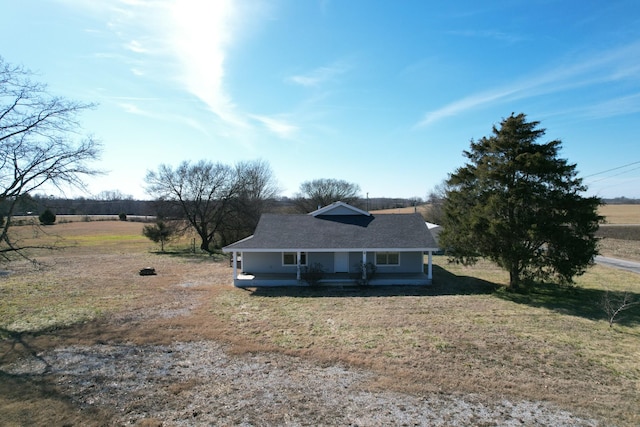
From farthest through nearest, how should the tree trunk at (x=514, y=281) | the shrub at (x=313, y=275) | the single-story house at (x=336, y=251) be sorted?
1. the single-story house at (x=336, y=251)
2. the shrub at (x=313, y=275)
3. the tree trunk at (x=514, y=281)

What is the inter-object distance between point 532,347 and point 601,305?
765cm

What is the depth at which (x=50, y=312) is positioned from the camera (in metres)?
14.4

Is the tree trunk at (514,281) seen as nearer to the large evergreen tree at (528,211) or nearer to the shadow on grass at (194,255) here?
the large evergreen tree at (528,211)

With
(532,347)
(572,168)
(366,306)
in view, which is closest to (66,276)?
(366,306)

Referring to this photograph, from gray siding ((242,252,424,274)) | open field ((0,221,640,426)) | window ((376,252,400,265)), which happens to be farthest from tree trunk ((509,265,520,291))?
window ((376,252,400,265))

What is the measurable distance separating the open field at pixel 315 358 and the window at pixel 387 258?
3.39 meters

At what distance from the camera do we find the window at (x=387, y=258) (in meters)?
21.8

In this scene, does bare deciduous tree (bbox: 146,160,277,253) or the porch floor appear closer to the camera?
the porch floor

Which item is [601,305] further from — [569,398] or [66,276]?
[66,276]

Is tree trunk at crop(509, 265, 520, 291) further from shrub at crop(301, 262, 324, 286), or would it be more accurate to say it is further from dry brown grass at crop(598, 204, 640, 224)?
dry brown grass at crop(598, 204, 640, 224)

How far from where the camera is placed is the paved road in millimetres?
25875


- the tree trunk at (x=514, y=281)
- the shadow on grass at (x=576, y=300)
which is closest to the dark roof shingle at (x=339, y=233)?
the tree trunk at (x=514, y=281)

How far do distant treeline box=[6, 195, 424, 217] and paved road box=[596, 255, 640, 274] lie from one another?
2258 centimetres

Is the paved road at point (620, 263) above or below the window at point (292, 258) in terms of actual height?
below
